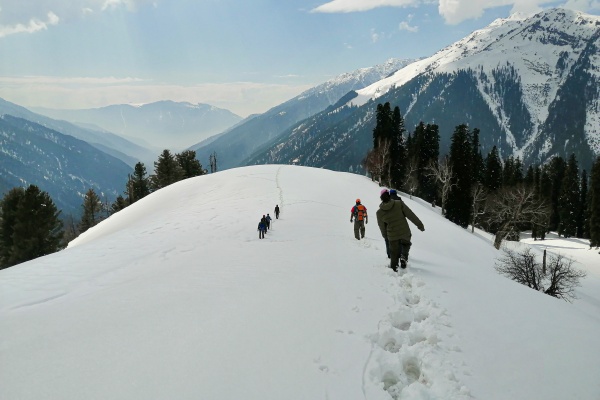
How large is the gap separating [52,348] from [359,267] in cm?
765

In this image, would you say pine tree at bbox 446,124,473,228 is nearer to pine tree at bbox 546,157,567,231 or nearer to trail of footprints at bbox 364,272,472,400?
pine tree at bbox 546,157,567,231

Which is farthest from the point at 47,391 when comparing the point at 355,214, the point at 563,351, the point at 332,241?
the point at 355,214

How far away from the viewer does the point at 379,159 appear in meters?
52.7

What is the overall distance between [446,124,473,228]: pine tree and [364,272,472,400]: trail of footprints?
52.2 m

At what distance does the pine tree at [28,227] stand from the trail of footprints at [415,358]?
45.3 m

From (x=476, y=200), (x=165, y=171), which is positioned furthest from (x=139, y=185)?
(x=476, y=200)

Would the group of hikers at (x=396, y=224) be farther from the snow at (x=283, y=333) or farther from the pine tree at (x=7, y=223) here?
the pine tree at (x=7, y=223)

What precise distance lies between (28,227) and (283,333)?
44873 millimetres

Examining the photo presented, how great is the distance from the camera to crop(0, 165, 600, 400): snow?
4.18 metres

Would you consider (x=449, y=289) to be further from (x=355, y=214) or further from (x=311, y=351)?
(x=355, y=214)

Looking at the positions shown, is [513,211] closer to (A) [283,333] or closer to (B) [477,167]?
(B) [477,167]

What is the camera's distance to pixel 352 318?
6.24 metres

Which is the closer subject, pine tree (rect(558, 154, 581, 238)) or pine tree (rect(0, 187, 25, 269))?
pine tree (rect(0, 187, 25, 269))

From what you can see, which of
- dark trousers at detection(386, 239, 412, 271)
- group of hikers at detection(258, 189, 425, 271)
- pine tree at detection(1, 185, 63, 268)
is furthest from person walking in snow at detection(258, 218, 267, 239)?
pine tree at detection(1, 185, 63, 268)
